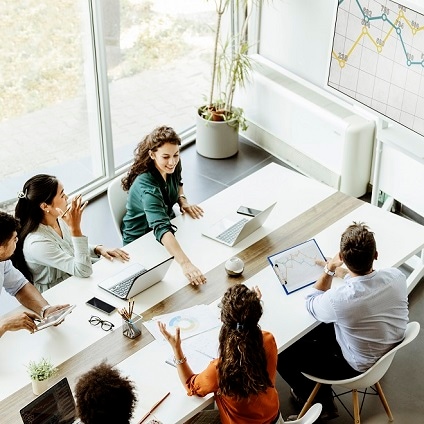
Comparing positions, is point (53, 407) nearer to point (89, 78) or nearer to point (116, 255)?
point (116, 255)

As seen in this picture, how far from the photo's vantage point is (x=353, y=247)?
11.1 feet

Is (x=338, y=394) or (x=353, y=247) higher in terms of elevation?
(x=353, y=247)

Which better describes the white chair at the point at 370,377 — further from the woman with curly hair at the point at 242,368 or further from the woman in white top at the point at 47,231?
the woman in white top at the point at 47,231

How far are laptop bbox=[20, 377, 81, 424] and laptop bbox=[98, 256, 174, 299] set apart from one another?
0.71 metres

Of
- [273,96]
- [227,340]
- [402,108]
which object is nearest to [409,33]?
[402,108]

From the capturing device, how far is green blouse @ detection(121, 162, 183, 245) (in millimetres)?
4094

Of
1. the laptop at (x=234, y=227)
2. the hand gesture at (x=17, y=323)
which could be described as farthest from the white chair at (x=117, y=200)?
the hand gesture at (x=17, y=323)

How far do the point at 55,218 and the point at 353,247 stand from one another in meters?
1.54

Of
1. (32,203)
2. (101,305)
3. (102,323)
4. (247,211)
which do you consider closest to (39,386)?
(102,323)

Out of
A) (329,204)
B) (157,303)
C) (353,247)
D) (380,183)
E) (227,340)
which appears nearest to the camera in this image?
(227,340)

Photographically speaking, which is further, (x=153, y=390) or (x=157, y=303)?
(x=157, y=303)

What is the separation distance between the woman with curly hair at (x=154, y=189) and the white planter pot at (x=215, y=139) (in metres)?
1.91

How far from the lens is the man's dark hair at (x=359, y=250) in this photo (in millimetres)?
3365

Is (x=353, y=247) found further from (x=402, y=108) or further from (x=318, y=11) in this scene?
(x=318, y=11)
